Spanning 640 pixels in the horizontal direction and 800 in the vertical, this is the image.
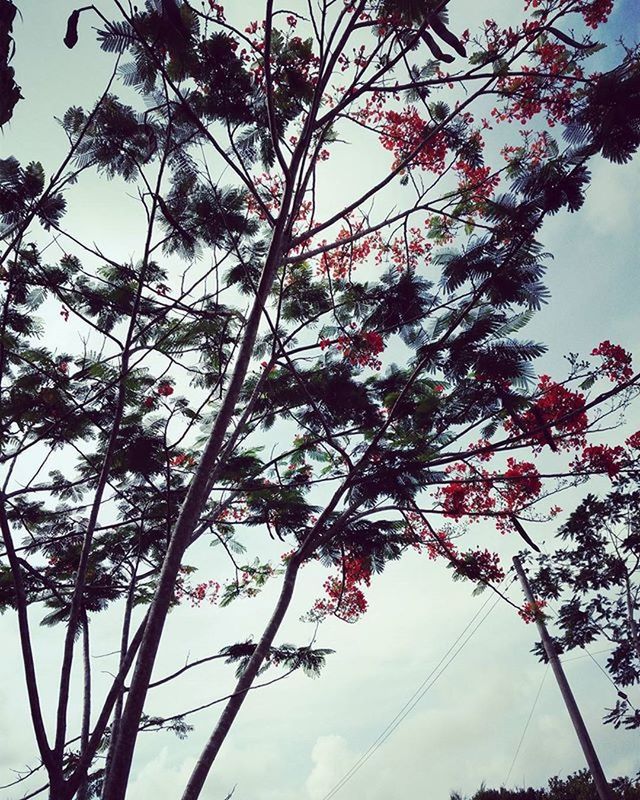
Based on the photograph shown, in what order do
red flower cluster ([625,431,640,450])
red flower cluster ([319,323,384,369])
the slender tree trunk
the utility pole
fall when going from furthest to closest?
the utility pole, red flower cluster ([625,431,640,450]), red flower cluster ([319,323,384,369]), the slender tree trunk

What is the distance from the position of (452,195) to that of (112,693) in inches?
A: 218

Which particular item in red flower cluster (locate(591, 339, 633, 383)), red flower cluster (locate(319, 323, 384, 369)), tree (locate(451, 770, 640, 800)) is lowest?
tree (locate(451, 770, 640, 800))

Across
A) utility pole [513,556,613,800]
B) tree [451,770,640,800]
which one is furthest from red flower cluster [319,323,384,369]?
tree [451,770,640,800]

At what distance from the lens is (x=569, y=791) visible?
511 inches

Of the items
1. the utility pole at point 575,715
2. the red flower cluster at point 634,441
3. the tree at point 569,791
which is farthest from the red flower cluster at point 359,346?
the tree at point 569,791

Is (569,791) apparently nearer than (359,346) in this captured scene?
No

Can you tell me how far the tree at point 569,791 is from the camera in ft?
38.0

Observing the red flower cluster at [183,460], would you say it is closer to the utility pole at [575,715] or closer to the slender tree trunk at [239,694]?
the slender tree trunk at [239,694]

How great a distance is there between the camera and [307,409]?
5.93 metres

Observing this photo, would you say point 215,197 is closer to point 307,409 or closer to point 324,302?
point 324,302

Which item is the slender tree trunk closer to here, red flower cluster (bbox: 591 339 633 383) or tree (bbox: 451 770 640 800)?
red flower cluster (bbox: 591 339 633 383)

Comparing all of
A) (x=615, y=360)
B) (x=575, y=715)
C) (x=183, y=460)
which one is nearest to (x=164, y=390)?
(x=183, y=460)

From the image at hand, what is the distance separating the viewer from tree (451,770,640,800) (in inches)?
456

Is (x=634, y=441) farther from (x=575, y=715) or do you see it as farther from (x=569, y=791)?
(x=569, y=791)
